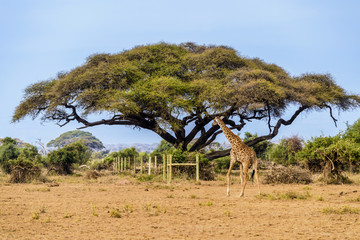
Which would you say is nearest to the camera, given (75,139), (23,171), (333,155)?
(333,155)

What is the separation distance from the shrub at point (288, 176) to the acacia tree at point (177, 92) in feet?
26.2

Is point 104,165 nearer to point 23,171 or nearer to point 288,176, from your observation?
point 23,171

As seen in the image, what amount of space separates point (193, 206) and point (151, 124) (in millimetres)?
21320

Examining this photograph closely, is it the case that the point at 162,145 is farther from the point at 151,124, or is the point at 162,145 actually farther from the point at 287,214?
the point at 287,214

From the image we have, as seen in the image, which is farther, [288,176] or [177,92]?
[177,92]

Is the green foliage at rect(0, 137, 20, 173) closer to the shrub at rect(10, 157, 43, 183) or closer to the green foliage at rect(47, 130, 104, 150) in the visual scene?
the shrub at rect(10, 157, 43, 183)

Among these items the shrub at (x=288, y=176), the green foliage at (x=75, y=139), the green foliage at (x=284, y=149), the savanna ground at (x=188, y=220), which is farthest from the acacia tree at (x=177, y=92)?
the green foliage at (x=75, y=139)

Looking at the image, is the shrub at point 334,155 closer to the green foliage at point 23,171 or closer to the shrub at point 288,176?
the shrub at point 288,176

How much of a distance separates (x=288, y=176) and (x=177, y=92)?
1145 centimetres

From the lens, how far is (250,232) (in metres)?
7.42

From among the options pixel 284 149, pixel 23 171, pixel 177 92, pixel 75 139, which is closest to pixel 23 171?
pixel 23 171

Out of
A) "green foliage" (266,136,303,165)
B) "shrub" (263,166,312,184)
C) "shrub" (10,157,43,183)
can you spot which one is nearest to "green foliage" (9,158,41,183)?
"shrub" (10,157,43,183)

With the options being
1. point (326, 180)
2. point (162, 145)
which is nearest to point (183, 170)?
point (326, 180)

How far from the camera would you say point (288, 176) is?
19.6 metres
